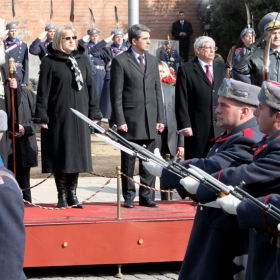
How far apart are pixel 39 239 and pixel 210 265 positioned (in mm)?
2257

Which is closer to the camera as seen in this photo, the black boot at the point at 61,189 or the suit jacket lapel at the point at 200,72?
the black boot at the point at 61,189

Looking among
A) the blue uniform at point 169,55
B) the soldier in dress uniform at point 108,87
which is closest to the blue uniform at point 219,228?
the soldier in dress uniform at point 108,87

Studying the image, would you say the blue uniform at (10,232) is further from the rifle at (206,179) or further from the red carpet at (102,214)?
the red carpet at (102,214)

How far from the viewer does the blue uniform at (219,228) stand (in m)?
4.46

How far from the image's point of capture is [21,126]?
795 centimetres

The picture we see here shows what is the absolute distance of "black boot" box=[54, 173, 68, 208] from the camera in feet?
24.3

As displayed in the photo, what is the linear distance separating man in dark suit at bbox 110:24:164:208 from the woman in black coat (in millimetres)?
348

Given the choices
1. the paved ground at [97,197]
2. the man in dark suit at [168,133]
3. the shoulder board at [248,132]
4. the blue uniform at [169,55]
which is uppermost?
the shoulder board at [248,132]

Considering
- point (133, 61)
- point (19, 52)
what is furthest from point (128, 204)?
point (19, 52)

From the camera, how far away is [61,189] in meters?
7.49

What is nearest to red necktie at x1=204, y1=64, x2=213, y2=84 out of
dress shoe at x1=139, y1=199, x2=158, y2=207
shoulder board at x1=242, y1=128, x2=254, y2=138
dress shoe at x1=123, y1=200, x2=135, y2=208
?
dress shoe at x1=139, y1=199, x2=158, y2=207

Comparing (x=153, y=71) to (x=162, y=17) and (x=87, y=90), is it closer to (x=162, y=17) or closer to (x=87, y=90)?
(x=87, y=90)

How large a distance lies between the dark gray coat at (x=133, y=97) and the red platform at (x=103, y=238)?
1.17 meters

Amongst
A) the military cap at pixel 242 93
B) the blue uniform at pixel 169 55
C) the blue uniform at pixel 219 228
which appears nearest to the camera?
the blue uniform at pixel 219 228
